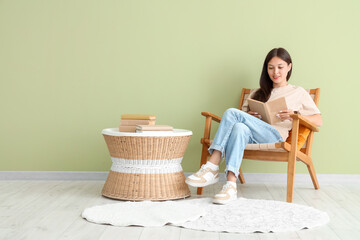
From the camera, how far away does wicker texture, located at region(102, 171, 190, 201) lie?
101 inches

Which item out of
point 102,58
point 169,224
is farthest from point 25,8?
point 169,224

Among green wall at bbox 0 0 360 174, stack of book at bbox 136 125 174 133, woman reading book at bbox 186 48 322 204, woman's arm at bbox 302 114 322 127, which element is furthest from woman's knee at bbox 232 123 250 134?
green wall at bbox 0 0 360 174

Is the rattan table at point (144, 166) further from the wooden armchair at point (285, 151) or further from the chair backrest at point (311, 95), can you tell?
the chair backrest at point (311, 95)

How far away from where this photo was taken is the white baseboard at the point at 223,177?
332 cm

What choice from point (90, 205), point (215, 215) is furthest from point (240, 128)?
point (90, 205)

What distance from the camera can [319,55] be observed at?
332 cm

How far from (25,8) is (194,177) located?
6.55 feet

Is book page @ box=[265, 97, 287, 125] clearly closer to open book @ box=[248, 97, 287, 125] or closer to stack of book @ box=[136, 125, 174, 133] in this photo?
open book @ box=[248, 97, 287, 125]

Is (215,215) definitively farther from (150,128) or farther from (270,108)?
(270,108)

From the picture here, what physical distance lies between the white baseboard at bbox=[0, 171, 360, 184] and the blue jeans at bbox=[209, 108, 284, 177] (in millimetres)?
687

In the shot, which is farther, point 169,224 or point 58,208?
point 58,208

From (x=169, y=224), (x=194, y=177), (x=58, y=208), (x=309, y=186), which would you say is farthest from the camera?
(x=309, y=186)

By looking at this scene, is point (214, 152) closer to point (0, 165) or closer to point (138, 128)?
point (138, 128)

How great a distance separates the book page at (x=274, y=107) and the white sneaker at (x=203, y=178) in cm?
51
